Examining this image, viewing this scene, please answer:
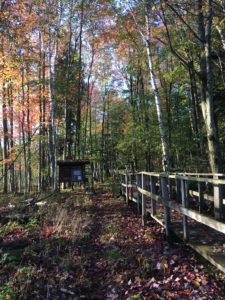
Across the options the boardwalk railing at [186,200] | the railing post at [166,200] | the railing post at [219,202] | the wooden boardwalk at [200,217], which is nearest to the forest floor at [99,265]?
the wooden boardwalk at [200,217]

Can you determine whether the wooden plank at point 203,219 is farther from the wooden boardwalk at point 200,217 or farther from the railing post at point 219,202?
the railing post at point 219,202

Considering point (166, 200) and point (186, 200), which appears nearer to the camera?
point (186, 200)

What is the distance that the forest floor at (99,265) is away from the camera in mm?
5035

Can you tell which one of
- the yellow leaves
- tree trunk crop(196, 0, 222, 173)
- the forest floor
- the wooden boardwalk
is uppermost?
tree trunk crop(196, 0, 222, 173)

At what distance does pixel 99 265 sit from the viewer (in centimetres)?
641

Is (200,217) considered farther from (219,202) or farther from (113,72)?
(113,72)

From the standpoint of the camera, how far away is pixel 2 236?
8.81 meters

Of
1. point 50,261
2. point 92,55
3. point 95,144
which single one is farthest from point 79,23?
point 50,261

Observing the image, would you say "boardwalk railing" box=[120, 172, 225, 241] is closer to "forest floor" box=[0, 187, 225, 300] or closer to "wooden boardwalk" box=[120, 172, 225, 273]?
"wooden boardwalk" box=[120, 172, 225, 273]

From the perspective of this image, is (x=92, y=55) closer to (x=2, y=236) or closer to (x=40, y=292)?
(x=2, y=236)

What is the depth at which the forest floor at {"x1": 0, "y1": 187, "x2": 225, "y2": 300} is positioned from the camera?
5035mm

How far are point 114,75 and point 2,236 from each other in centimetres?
2547

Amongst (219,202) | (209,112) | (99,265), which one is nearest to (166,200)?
(99,265)

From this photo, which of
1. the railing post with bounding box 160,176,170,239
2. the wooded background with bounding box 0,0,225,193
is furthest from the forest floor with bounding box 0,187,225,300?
the wooded background with bounding box 0,0,225,193
